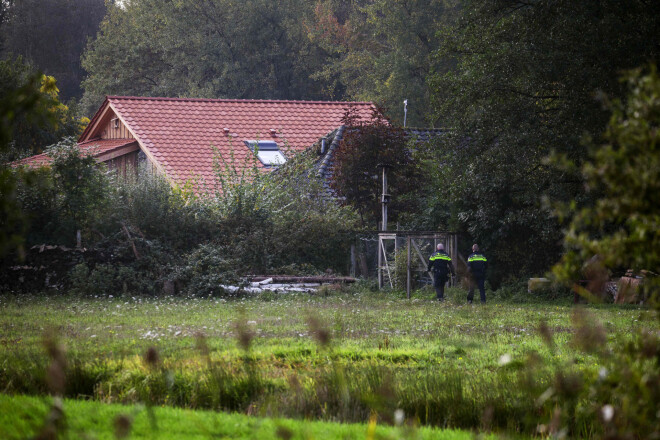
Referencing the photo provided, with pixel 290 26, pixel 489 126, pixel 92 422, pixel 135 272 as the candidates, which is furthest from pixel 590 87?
pixel 290 26

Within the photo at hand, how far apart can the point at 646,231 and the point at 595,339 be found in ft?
2.81

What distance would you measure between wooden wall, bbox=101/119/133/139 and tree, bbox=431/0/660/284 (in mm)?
15905

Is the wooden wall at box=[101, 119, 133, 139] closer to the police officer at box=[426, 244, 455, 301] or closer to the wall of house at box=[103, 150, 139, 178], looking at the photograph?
the wall of house at box=[103, 150, 139, 178]

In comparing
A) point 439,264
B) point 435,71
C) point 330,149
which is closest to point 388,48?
point 435,71

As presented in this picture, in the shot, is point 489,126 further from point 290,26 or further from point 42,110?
point 290,26

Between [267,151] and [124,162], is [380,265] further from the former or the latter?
[124,162]

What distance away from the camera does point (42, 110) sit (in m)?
4.84

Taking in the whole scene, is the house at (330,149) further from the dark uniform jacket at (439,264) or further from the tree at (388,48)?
the dark uniform jacket at (439,264)

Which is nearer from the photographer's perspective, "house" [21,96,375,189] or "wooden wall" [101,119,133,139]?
"house" [21,96,375,189]

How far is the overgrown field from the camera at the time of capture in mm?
5910

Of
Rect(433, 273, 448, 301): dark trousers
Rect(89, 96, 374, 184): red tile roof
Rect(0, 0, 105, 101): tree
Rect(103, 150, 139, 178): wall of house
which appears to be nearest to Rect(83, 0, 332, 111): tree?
Rect(0, 0, 105, 101): tree

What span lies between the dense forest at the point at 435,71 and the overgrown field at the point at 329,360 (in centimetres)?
162

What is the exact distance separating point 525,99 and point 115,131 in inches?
833

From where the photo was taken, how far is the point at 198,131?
110 ft
